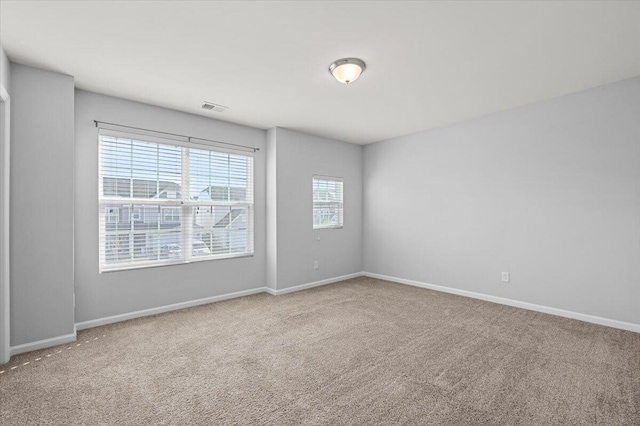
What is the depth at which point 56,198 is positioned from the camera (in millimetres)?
2891

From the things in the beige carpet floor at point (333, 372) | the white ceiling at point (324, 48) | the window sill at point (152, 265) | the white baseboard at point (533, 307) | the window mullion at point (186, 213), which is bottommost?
the beige carpet floor at point (333, 372)

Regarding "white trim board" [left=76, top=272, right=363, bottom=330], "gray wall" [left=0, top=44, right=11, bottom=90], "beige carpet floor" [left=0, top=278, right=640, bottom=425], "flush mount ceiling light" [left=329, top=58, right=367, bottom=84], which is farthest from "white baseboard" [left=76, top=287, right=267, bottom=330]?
"flush mount ceiling light" [left=329, top=58, right=367, bottom=84]

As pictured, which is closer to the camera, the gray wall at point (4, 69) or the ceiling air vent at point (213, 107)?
the gray wall at point (4, 69)

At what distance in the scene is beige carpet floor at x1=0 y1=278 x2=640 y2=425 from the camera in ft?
6.19

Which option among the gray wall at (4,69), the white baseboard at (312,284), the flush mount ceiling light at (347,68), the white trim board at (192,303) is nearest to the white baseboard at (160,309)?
the white trim board at (192,303)

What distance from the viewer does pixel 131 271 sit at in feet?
11.8

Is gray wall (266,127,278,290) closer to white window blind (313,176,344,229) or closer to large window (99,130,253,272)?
large window (99,130,253,272)

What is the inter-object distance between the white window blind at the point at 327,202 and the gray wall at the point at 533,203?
0.97 meters

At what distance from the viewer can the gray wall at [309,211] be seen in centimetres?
479

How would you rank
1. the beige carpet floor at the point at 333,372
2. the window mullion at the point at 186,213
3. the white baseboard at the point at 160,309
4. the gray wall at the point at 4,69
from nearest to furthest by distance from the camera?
1. the beige carpet floor at the point at 333,372
2. the gray wall at the point at 4,69
3. the white baseboard at the point at 160,309
4. the window mullion at the point at 186,213

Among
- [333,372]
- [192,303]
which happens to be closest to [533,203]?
[333,372]

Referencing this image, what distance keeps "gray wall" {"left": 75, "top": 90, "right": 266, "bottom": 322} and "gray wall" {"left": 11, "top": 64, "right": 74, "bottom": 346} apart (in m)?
0.37

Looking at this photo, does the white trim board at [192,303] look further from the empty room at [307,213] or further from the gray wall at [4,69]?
the gray wall at [4,69]

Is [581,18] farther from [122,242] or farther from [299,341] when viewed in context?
[122,242]
